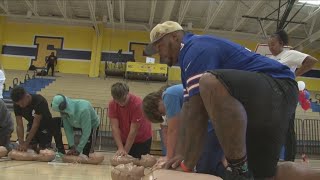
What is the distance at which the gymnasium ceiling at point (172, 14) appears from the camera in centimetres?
1584

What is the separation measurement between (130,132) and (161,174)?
307cm

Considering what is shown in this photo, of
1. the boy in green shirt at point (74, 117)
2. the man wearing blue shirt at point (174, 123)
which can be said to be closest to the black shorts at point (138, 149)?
the boy in green shirt at point (74, 117)

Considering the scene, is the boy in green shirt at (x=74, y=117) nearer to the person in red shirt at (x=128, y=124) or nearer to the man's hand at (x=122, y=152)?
the person in red shirt at (x=128, y=124)

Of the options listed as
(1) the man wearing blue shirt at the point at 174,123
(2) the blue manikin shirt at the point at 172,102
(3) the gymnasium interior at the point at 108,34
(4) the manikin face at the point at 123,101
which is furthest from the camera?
(3) the gymnasium interior at the point at 108,34

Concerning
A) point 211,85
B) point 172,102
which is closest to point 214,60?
point 211,85

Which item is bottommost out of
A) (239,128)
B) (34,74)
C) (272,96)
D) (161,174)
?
(161,174)

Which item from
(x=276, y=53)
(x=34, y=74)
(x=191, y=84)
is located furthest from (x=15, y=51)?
(x=191, y=84)

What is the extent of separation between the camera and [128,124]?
4801mm

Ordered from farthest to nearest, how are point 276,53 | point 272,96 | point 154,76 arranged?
point 154,76, point 276,53, point 272,96

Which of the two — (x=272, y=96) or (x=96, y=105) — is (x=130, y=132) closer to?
(x=272, y=96)

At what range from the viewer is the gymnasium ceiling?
52.0ft

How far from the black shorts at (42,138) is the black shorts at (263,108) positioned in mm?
4051

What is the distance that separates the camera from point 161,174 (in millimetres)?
1590

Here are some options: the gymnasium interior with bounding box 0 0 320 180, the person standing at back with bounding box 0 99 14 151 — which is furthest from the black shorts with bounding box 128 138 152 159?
the gymnasium interior with bounding box 0 0 320 180
